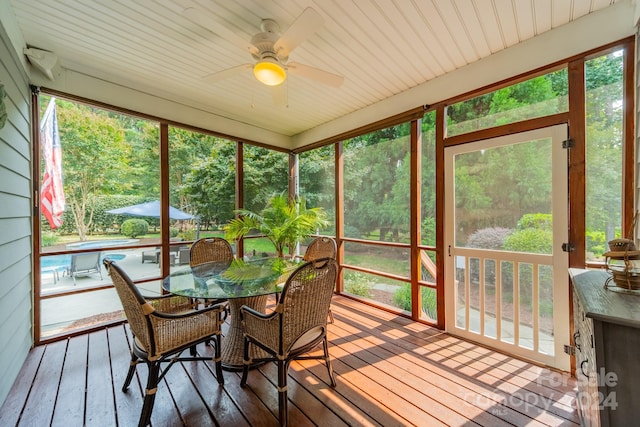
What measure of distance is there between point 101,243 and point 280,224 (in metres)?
2.16

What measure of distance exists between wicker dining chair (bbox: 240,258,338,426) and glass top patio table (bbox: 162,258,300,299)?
8.2 inches

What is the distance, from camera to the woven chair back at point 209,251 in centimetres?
289

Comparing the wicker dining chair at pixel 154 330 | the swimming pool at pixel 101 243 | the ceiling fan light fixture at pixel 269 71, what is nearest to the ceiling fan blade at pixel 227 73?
the ceiling fan light fixture at pixel 269 71

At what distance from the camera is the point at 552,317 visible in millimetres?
2180

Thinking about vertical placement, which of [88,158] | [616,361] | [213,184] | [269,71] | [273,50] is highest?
[273,50]

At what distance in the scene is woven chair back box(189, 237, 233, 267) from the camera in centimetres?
289

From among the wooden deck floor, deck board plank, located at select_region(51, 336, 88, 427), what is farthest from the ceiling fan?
deck board plank, located at select_region(51, 336, 88, 427)

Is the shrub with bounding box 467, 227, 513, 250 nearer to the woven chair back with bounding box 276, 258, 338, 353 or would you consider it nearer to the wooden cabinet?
the wooden cabinet

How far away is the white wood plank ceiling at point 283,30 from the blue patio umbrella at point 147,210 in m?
1.41

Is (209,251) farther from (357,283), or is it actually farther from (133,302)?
(357,283)

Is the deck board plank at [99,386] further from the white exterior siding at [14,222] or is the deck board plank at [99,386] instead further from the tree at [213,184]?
the tree at [213,184]

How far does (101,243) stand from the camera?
3.00 m

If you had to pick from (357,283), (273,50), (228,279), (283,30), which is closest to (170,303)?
(228,279)

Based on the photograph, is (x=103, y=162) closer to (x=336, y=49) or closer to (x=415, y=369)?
(x=336, y=49)
